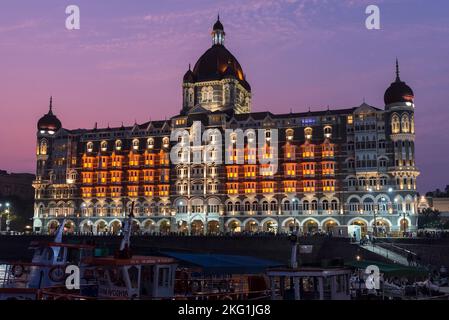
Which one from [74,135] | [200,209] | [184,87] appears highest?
[184,87]

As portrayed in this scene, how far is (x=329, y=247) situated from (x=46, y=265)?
4769cm

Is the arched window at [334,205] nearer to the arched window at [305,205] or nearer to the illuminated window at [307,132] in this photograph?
the arched window at [305,205]

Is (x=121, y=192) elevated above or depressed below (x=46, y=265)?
above

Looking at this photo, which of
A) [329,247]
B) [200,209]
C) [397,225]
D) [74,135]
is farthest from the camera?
[74,135]

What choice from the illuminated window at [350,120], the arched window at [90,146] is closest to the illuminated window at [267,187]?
the illuminated window at [350,120]

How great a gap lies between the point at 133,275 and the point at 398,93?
78.8 meters

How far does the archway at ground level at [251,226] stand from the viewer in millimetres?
100325

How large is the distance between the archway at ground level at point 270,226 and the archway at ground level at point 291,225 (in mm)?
1991

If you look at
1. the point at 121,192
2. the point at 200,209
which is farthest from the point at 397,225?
the point at 121,192

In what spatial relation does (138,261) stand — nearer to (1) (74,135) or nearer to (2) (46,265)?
(2) (46,265)

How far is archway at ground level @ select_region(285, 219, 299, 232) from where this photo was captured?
96.3m

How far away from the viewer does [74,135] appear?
118 meters

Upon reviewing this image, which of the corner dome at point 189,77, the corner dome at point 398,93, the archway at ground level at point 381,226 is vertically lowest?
the archway at ground level at point 381,226

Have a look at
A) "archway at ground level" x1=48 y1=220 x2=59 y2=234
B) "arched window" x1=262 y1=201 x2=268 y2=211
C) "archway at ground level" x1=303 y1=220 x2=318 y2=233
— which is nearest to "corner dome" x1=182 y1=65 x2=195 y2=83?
"arched window" x1=262 y1=201 x2=268 y2=211
